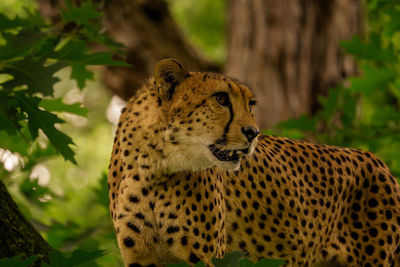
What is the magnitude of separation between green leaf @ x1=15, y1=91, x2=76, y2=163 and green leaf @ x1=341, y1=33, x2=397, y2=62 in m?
3.77

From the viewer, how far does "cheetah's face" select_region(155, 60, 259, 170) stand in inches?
155

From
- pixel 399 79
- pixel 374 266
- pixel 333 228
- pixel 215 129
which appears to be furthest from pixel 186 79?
pixel 399 79

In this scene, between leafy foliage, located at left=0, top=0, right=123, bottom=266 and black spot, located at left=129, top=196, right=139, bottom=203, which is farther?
black spot, located at left=129, top=196, right=139, bottom=203

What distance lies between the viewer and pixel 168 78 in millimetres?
4098

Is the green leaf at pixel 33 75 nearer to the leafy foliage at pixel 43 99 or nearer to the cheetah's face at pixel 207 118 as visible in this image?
the leafy foliage at pixel 43 99

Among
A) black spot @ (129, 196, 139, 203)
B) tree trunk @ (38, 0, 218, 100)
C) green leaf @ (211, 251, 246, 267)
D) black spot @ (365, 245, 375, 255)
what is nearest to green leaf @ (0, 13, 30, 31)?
black spot @ (129, 196, 139, 203)

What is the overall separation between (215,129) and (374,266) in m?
1.78

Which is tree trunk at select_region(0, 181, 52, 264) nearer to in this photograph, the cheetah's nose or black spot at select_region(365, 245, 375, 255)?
the cheetah's nose

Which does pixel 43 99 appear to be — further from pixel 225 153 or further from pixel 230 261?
pixel 230 261

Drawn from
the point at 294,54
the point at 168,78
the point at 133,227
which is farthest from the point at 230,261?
the point at 294,54

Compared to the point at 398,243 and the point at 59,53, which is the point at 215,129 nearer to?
the point at 59,53

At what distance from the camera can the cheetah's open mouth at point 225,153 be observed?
393 centimetres

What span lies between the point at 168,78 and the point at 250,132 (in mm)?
653

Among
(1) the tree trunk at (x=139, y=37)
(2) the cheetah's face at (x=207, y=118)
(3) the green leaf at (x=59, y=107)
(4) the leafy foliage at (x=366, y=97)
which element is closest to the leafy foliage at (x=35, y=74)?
(3) the green leaf at (x=59, y=107)
